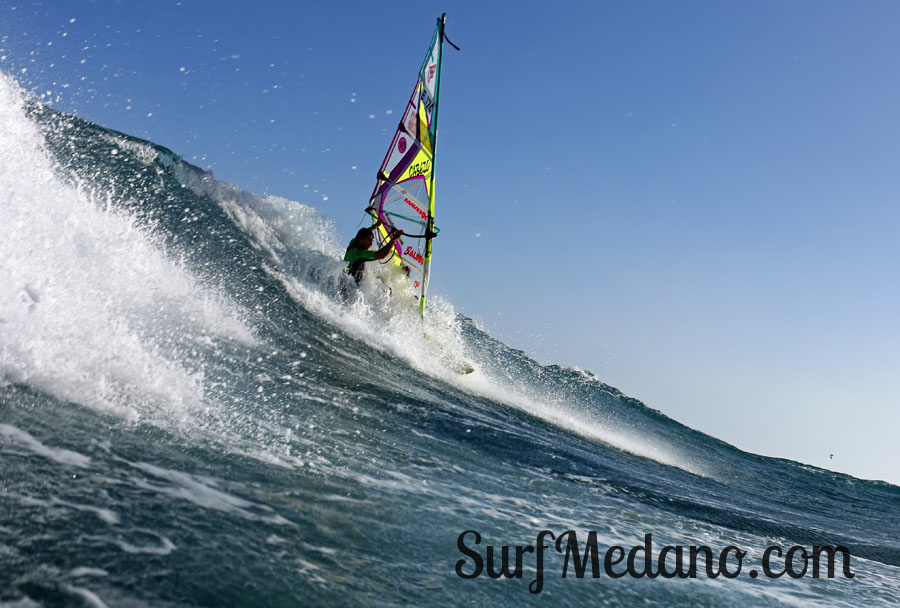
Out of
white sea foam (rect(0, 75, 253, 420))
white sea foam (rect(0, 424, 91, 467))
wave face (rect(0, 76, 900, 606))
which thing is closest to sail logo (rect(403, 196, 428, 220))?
wave face (rect(0, 76, 900, 606))

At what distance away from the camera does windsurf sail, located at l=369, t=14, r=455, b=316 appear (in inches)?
448

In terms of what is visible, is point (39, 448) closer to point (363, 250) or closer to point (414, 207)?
point (363, 250)

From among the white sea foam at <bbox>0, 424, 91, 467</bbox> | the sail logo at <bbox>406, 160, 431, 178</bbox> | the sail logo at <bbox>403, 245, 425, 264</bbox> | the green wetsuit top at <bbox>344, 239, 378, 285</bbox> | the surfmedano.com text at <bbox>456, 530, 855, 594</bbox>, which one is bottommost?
the white sea foam at <bbox>0, 424, 91, 467</bbox>

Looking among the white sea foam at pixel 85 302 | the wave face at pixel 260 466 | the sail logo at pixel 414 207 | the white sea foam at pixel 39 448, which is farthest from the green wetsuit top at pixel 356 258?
the white sea foam at pixel 39 448

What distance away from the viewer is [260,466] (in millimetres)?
2990

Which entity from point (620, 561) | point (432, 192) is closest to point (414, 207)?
point (432, 192)

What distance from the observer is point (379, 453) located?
398 cm

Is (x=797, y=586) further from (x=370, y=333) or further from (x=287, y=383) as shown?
(x=370, y=333)

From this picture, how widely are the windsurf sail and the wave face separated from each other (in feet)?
8.42

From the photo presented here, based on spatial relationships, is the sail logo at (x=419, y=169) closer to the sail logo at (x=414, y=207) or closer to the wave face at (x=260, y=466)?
the sail logo at (x=414, y=207)

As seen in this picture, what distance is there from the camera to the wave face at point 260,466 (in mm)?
2008

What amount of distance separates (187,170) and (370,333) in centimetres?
732

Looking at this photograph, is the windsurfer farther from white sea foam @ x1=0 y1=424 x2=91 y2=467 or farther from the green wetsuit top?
white sea foam @ x1=0 y1=424 x2=91 y2=467

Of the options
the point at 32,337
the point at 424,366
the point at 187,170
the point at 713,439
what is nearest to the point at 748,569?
the point at 32,337
